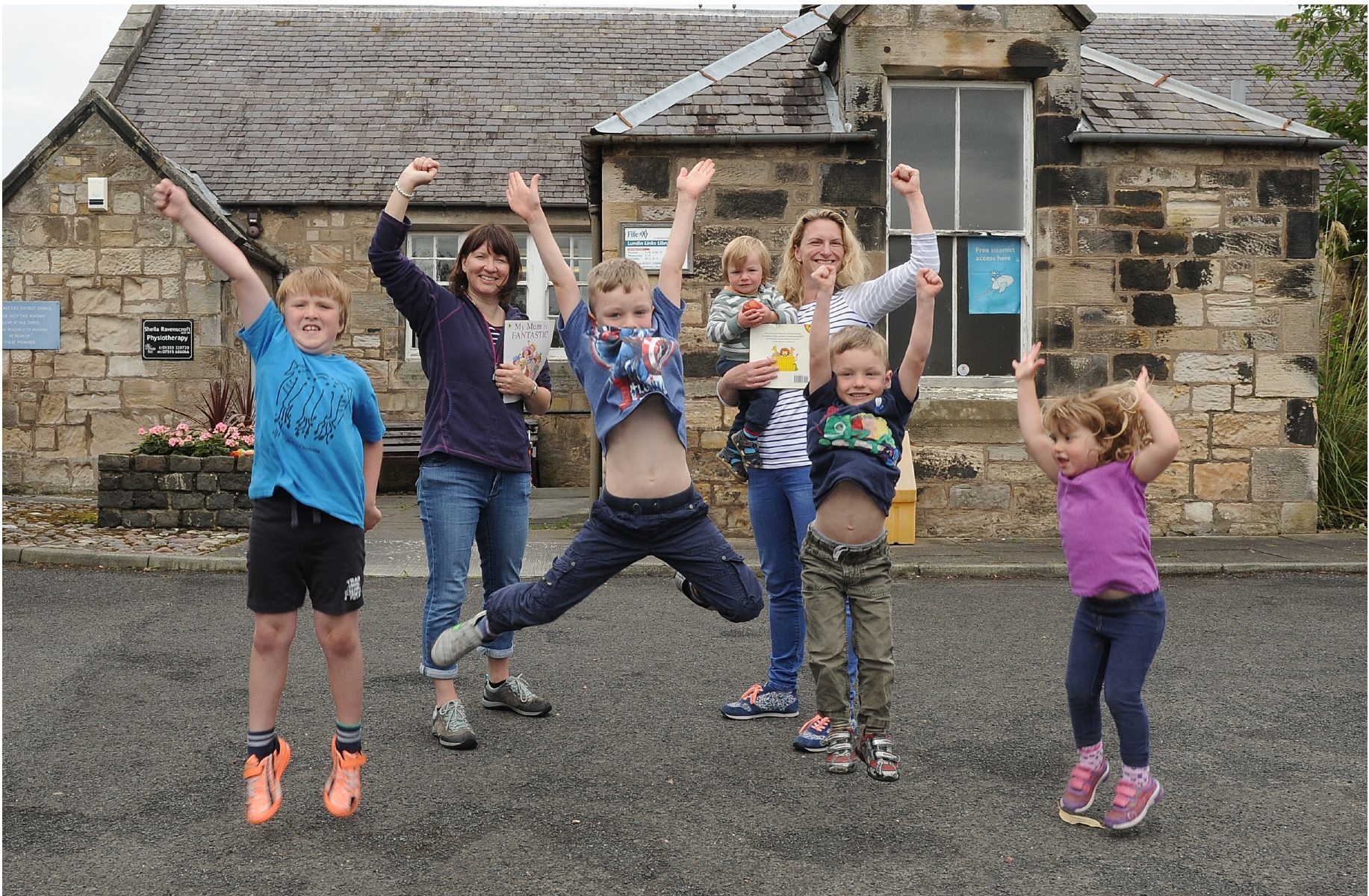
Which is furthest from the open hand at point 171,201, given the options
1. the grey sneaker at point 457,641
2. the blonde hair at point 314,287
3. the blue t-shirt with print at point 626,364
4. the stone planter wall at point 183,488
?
the stone planter wall at point 183,488

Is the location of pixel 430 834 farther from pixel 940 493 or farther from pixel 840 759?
pixel 940 493

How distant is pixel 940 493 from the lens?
9875 mm

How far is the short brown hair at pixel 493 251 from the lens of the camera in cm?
428

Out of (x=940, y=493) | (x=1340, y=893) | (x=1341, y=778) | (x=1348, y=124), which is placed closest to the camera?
(x=1340, y=893)

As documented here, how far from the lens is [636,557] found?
389 cm

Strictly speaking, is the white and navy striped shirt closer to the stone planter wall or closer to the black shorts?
the black shorts

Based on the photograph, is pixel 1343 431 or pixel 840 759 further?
pixel 1343 431

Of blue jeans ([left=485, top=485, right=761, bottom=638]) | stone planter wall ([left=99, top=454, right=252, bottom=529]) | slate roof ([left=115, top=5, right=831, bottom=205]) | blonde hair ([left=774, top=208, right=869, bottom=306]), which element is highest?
slate roof ([left=115, top=5, right=831, bottom=205])

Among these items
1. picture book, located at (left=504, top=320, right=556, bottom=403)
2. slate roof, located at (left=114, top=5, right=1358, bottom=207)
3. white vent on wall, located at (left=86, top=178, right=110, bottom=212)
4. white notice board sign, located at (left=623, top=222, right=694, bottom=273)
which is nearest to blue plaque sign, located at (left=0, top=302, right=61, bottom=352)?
white vent on wall, located at (left=86, top=178, right=110, bottom=212)

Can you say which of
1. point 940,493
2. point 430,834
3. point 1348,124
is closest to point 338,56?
point 940,493

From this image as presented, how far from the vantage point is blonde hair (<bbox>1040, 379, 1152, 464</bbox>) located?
3457 mm

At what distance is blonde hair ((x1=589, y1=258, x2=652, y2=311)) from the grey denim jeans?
1076mm

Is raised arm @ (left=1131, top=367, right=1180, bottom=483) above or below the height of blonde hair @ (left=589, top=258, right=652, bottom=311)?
below

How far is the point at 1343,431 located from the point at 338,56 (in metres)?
15.3
